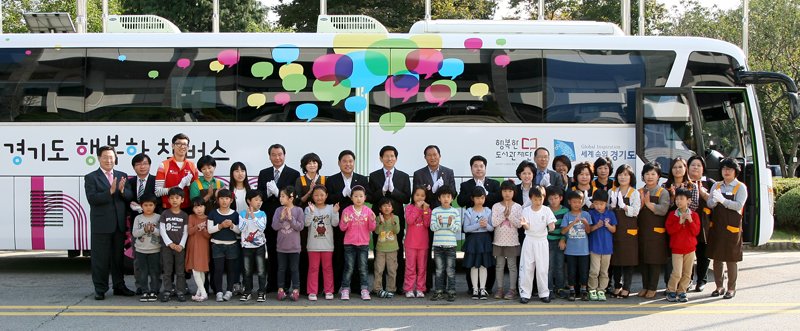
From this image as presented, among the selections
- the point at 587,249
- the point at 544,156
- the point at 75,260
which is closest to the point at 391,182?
the point at 544,156

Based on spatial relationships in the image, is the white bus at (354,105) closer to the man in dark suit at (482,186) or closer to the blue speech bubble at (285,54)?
the blue speech bubble at (285,54)

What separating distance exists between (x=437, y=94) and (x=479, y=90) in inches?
21.0

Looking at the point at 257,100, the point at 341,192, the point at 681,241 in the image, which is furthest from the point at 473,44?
the point at 681,241

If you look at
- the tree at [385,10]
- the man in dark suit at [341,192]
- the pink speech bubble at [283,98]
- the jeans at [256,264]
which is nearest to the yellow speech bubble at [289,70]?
the pink speech bubble at [283,98]

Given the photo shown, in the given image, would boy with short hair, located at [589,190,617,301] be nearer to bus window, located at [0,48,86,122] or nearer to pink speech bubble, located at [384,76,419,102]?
pink speech bubble, located at [384,76,419,102]

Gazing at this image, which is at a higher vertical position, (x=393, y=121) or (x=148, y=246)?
(x=393, y=121)

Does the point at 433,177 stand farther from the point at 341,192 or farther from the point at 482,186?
the point at 341,192

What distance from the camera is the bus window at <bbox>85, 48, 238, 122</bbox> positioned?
24.7 ft

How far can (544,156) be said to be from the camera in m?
6.77

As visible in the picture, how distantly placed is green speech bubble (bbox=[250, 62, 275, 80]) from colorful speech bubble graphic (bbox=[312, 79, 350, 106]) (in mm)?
594

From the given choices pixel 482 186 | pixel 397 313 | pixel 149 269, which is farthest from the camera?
pixel 482 186

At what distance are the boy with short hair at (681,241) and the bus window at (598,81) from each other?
1.72 meters

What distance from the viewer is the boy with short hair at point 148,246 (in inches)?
244

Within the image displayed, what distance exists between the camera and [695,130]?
24.7 ft
